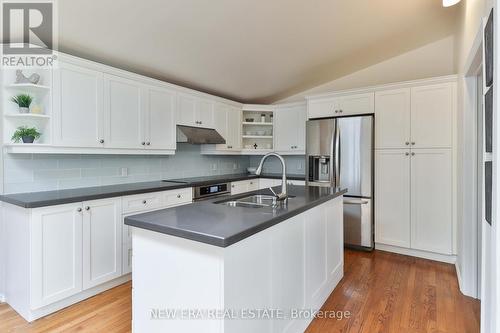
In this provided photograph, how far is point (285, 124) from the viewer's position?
477 centimetres

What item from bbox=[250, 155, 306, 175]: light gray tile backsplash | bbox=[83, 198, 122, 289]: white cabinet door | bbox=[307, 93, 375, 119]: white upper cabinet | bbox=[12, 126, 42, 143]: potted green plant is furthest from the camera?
bbox=[250, 155, 306, 175]: light gray tile backsplash

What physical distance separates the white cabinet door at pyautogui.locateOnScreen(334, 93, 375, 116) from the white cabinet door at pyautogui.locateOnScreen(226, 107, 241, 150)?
5.57 ft

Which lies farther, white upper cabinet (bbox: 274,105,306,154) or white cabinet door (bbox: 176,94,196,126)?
white upper cabinet (bbox: 274,105,306,154)

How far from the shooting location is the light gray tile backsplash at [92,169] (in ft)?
7.94

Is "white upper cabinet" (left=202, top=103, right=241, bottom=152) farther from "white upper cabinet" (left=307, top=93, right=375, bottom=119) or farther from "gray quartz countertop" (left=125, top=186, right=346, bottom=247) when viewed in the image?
"gray quartz countertop" (left=125, top=186, right=346, bottom=247)

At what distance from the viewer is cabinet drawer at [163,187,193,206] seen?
10.2 feet

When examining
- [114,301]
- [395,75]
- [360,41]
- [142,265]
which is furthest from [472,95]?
[114,301]

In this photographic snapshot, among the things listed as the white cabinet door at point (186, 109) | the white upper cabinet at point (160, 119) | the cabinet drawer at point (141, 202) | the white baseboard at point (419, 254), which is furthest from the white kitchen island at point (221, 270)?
the white baseboard at point (419, 254)

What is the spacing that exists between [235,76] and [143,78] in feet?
4.37

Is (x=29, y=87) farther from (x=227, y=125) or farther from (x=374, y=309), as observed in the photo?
(x=374, y=309)

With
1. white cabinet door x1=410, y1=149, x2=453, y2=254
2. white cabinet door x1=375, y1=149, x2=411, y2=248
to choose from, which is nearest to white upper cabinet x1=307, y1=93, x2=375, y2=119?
white cabinet door x1=375, y1=149, x2=411, y2=248

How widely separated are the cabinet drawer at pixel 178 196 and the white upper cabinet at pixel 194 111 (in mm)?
947

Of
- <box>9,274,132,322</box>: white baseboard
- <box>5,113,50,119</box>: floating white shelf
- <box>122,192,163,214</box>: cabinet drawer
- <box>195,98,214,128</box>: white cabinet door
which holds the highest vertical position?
<box>195,98,214,128</box>: white cabinet door

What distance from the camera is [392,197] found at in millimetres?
3551
